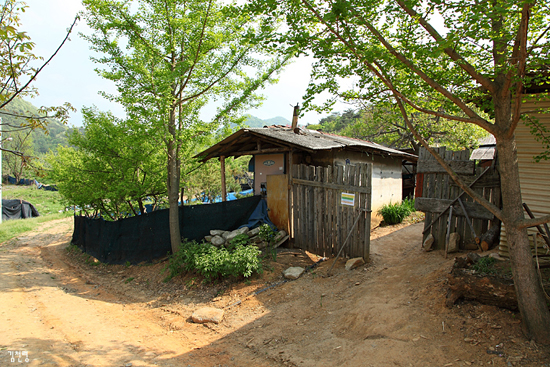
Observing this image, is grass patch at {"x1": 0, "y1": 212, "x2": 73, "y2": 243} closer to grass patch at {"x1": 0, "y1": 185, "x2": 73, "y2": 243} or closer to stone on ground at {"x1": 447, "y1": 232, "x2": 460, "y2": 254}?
grass patch at {"x1": 0, "y1": 185, "x2": 73, "y2": 243}

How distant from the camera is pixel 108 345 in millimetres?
5539

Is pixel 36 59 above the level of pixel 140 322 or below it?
above

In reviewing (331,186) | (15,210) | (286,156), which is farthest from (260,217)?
(15,210)

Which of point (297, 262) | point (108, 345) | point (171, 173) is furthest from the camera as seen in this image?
point (171, 173)

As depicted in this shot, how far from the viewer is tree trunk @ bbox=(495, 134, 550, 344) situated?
12.5 feet

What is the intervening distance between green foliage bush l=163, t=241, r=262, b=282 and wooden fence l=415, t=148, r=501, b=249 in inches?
168

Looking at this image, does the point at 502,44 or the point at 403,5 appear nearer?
the point at 502,44

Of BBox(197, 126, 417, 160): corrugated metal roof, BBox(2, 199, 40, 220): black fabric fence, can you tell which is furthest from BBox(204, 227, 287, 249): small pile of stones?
BBox(2, 199, 40, 220): black fabric fence

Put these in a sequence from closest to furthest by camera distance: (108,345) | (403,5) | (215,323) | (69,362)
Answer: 1. (403,5)
2. (69,362)
3. (108,345)
4. (215,323)

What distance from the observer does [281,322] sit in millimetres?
5898

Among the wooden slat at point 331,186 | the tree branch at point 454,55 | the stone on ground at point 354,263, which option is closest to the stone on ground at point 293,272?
the stone on ground at point 354,263

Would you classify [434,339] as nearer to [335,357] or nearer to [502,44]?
[335,357]

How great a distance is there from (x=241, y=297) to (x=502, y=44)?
21.1 feet

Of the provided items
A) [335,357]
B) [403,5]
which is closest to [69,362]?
[335,357]
